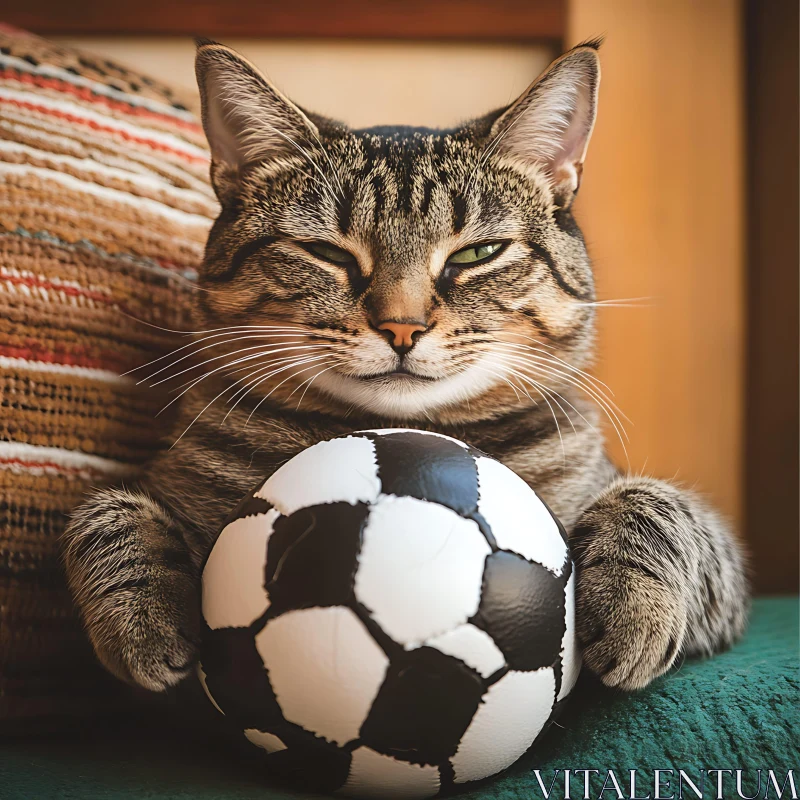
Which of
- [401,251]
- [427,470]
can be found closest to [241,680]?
[427,470]

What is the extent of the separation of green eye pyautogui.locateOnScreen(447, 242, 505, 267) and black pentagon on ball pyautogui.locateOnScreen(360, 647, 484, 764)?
0.54 m

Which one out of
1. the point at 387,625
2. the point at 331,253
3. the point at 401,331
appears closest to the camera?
the point at 387,625

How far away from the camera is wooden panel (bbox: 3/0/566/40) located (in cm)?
181

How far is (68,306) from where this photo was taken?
1.07 m

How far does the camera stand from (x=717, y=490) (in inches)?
76.0

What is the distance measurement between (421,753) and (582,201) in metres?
1.62

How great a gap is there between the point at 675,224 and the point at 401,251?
1.27 metres

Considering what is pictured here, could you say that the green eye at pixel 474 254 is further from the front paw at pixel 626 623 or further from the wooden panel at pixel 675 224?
the wooden panel at pixel 675 224

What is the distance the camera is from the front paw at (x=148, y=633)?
75 centimetres

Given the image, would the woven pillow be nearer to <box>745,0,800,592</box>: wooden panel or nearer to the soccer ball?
the soccer ball

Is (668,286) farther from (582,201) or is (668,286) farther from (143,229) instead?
(143,229)

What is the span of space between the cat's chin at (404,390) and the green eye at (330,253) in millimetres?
159

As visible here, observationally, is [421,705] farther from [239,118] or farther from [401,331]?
[239,118]

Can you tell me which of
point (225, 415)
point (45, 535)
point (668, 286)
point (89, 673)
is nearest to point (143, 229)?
point (225, 415)
